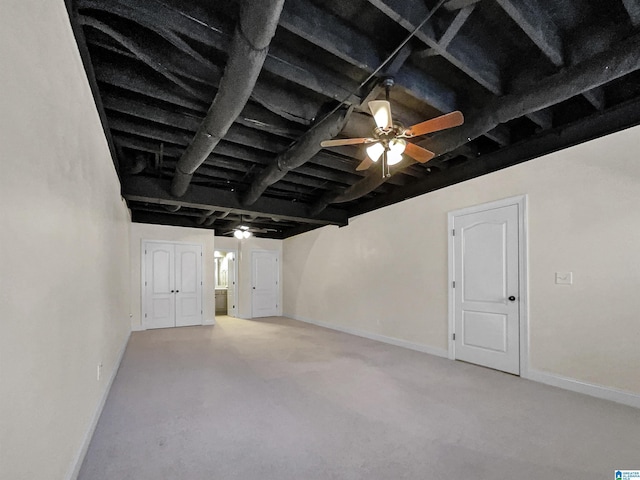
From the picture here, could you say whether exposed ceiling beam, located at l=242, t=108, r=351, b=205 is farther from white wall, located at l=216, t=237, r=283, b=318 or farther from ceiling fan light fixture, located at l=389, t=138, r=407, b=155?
white wall, located at l=216, t=237, r=283, b=318

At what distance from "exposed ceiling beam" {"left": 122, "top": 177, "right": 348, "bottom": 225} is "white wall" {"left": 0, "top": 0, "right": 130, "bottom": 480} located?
99.8 inches

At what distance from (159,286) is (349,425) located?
6.20 meters

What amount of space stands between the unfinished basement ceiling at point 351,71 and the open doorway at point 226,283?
5399mm

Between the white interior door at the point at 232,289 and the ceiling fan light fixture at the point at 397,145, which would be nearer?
the ceiling fan light fixture at the point at 397,145

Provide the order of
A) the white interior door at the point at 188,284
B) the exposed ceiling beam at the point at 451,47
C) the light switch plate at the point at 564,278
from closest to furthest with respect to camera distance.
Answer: the exposed ceiling beam at the point at 451,47
the light switch plate at the point at 564,278
the white interior door at the point at 188,284

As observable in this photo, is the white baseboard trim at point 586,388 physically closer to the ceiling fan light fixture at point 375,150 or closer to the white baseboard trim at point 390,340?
the white baseboard trim at point 390,340

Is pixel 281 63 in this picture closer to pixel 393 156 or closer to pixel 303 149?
pixel 303 149

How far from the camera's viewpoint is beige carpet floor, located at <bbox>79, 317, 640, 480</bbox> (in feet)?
6.74

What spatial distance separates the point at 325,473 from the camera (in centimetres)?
199

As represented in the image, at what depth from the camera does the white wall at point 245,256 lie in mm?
9016

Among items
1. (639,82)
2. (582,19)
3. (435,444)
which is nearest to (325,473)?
(435,444)

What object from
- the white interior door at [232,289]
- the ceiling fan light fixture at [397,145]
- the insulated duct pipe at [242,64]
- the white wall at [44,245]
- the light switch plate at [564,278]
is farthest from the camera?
the white interior door at [232,289]

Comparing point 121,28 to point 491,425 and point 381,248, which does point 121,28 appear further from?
point 381,248

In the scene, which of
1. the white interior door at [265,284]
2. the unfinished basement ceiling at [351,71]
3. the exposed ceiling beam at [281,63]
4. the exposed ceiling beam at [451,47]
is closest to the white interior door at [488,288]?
the unfinished basement ceiling at [351,71]
